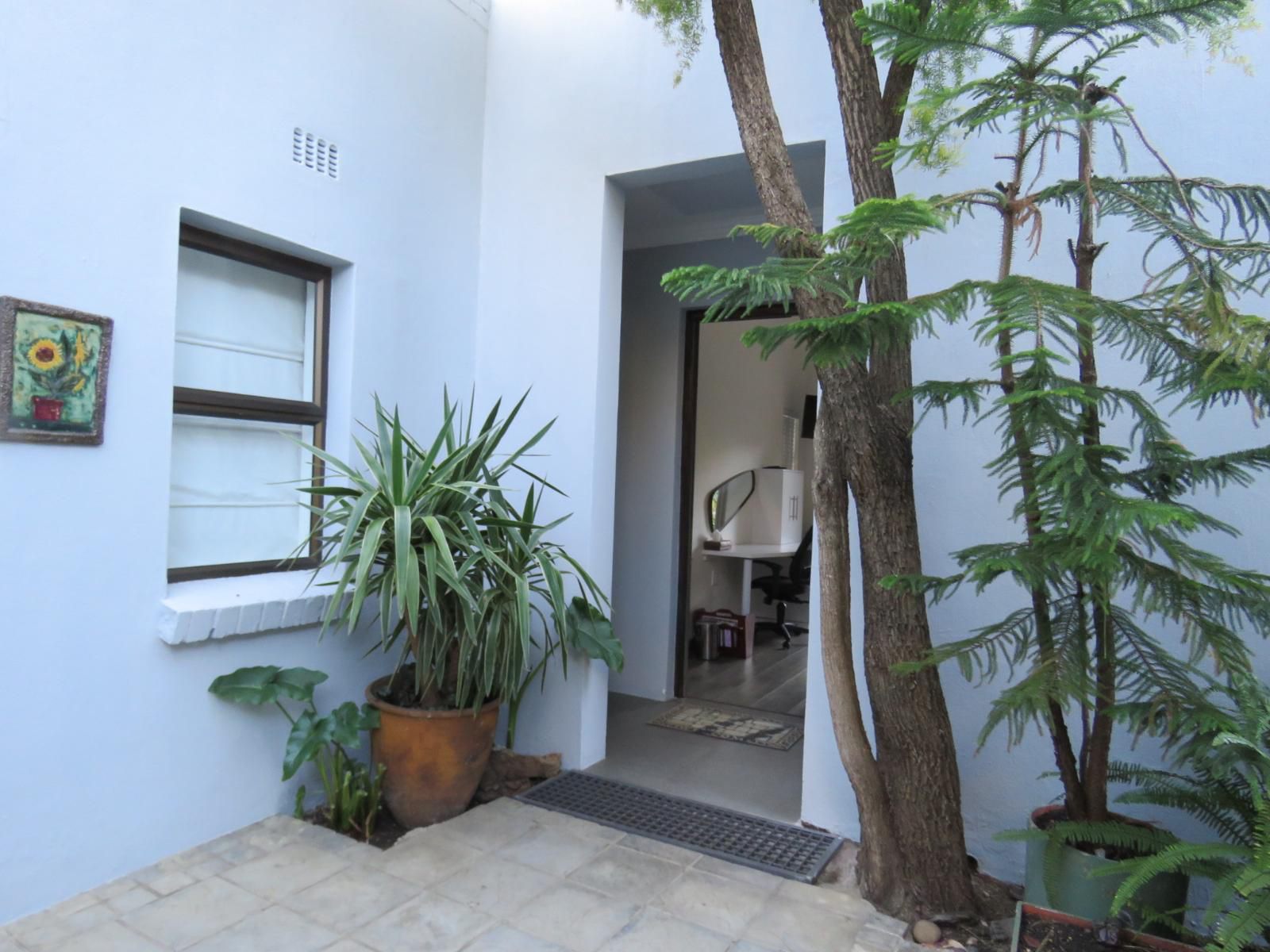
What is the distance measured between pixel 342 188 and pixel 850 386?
7.02ft

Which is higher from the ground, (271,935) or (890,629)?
(890,629)

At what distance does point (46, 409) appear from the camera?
2.29 meters

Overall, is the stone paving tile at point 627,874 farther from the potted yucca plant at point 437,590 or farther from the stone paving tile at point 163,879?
the stone paving tile at point 163,879

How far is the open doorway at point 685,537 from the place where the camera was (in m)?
3.56

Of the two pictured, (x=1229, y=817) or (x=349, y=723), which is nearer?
(x=1229, y=817)

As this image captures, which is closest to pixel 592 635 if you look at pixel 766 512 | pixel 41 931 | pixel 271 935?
pixel 271 935

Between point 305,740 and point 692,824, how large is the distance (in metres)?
1.41

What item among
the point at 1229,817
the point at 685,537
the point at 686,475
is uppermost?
the point at 686,475

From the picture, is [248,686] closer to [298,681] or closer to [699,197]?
[298,681]

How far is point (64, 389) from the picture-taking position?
2.32m

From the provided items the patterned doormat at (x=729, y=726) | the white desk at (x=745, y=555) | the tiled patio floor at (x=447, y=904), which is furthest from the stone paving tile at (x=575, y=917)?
the white desk at (x=745, y=555)

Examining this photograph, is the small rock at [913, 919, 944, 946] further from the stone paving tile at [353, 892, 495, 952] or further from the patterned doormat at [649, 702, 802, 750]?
the patterned doormat at [649, 702, 802, 750]

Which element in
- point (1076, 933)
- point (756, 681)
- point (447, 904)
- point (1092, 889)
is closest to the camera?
point (1076, 933)

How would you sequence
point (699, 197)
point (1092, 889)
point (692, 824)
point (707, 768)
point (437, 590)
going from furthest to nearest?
point (699, 197)
point (707, 768)
point (692, 824)
point (437, 590)
point (1092, 889)
